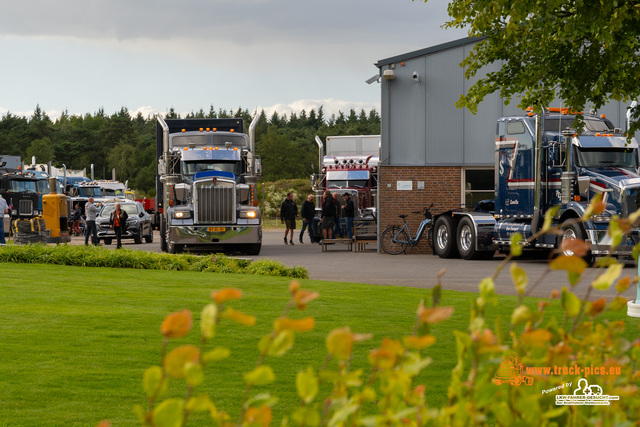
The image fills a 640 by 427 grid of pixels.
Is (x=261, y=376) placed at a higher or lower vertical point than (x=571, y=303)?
lower

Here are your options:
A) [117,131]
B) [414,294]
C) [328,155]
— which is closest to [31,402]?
[414,294]

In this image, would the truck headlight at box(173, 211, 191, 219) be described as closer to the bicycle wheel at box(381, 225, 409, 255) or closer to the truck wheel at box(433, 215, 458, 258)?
the bicycle wheel at box(381, 225, 409, 255)

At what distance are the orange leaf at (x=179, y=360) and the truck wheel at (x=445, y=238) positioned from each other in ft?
74.1

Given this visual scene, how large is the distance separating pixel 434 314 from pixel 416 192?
25.4 m

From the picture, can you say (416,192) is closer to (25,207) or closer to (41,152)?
(25,207)

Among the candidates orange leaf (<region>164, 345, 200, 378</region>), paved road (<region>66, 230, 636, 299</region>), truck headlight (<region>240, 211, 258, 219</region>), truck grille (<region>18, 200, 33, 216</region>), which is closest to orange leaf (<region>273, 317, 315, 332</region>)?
orange leaf (<region>164, 345, 200, 378</region>)

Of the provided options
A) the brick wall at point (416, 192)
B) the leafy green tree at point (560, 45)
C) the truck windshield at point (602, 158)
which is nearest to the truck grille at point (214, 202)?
the brick wall at point (416, 192)

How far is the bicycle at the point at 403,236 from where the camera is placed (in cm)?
2616

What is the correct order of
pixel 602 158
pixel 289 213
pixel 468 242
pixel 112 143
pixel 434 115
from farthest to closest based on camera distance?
pixel 112 143 < pixel 289 213 < pixel 434 115 < pixel 468 242 < pixel 602 158

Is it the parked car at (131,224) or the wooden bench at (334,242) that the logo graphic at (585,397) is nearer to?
the wooden bench at (334,242)

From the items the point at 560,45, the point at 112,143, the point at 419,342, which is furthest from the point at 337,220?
the point at 112,143

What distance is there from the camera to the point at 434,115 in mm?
27281

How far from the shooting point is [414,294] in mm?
13602

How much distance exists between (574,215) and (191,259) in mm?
8351
